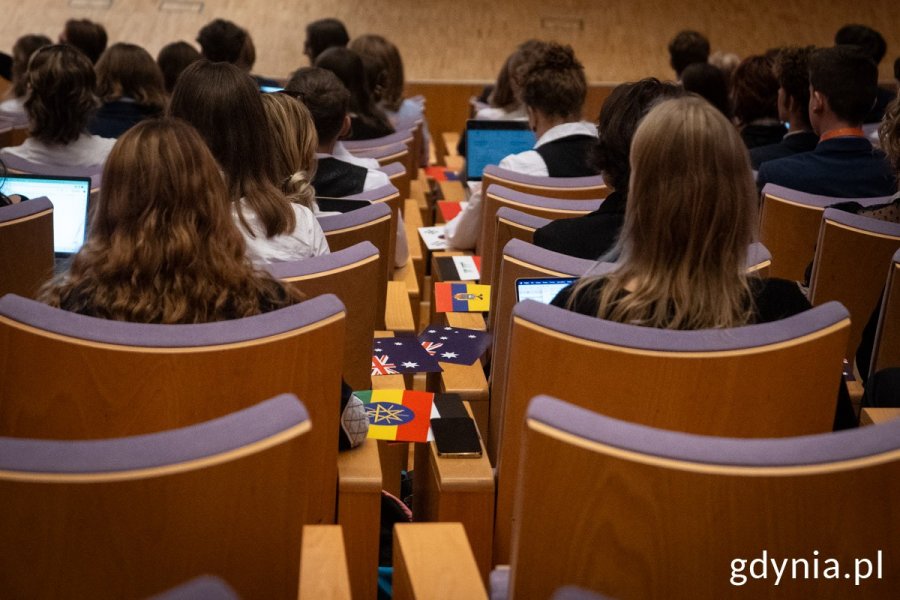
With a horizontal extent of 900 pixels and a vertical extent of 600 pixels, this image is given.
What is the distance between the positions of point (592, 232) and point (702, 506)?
1.45 meters

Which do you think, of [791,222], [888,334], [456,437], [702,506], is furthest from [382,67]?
[702,506]

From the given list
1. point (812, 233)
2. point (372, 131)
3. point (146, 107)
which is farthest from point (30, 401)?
point (146, 107)

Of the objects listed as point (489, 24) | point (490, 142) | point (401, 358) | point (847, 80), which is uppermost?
point (489, 24)

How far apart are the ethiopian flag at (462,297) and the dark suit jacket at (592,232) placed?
0.36 metres

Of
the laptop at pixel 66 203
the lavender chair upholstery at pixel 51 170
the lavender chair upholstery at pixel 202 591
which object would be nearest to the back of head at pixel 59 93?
the lavender chair upholstery at pixel 51 170

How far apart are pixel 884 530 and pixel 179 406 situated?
0.89m

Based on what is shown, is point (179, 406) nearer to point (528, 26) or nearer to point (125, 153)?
point (125, 153)

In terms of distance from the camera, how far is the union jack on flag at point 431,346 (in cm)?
246

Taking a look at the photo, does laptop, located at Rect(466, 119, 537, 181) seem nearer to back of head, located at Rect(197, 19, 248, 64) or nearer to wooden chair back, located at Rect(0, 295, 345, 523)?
back of head, located at Rect(197, 19, 248, 64)

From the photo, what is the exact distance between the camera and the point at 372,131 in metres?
4.96

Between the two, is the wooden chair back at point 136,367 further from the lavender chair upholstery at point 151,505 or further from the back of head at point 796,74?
the back of head at point 796,74

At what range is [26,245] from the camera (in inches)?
96.9

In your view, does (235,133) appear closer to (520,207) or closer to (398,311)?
(398,311)

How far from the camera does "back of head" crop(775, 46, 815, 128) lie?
4.34 meters
